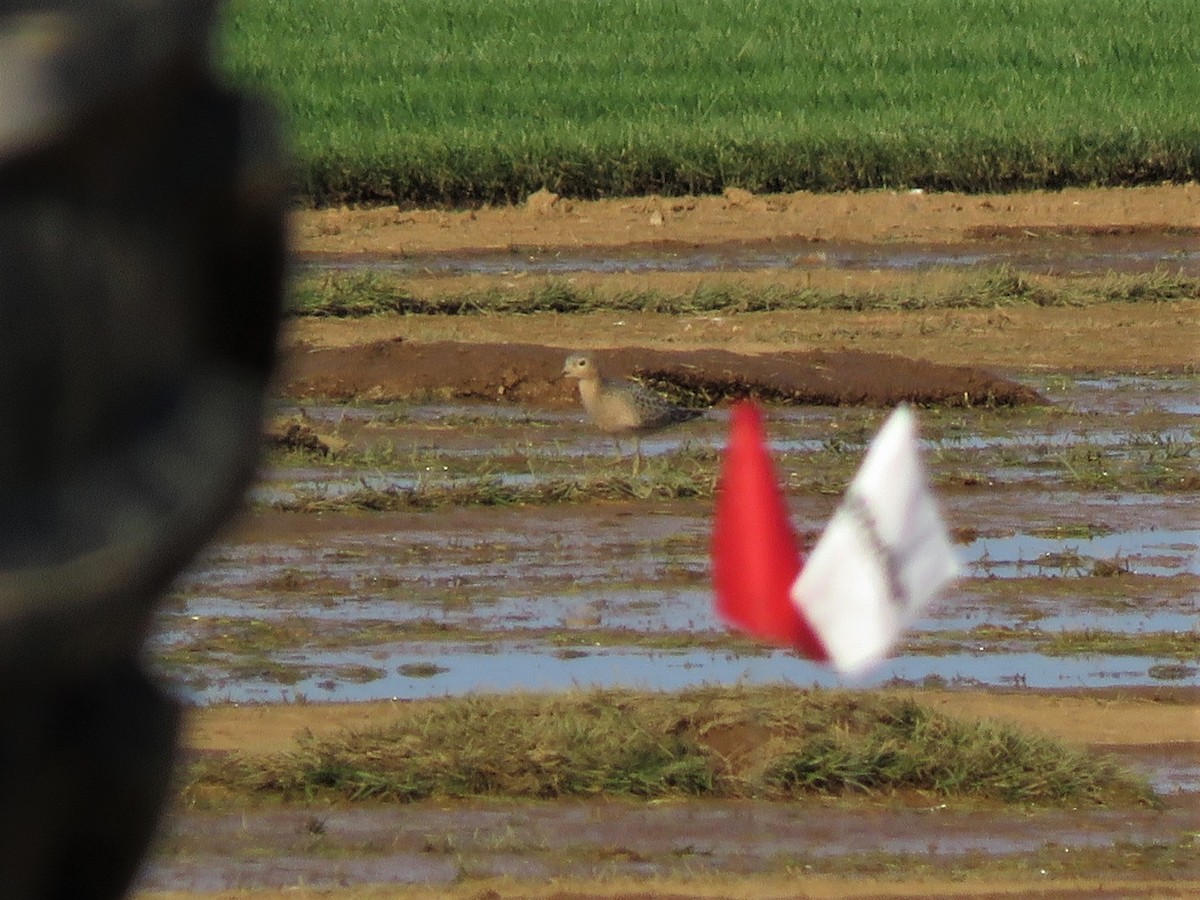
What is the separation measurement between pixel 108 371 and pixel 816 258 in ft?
51.5

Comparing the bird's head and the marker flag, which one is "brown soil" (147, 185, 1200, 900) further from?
the marker flag

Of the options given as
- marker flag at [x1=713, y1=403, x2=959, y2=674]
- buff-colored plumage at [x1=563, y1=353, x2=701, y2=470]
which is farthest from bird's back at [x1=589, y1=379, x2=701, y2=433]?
marker flag at [x1=713, y1=403, x2=959, y2=674]

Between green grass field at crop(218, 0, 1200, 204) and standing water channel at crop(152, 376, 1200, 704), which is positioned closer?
standing water channel at crop(152, 376, 1200, 704)

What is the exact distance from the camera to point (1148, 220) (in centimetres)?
1834

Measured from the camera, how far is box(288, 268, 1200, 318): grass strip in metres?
14.1

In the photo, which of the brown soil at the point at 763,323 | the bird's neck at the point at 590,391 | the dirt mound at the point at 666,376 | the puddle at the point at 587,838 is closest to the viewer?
the puddle at the point at 587,838

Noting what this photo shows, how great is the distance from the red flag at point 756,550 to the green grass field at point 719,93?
1114cm

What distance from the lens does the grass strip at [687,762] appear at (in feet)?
19.7

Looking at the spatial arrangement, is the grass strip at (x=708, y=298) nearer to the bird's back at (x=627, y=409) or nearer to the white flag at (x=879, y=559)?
the bird's back at (x=627, y=409)

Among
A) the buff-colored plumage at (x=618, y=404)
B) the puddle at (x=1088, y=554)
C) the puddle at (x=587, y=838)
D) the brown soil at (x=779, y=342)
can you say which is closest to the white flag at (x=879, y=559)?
the brown soil at (x=779, y=342)

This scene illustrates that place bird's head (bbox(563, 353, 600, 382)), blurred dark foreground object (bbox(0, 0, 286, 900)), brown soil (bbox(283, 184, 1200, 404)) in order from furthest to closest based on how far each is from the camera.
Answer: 1. brown soil (bbox(283, 184, 1200, 404))
2. bird's head (bbox(563, 353, 600, 382))
3. blurred dark foreground object (bbox(0, 0, 286, 900))

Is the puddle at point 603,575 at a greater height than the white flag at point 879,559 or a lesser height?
lesser

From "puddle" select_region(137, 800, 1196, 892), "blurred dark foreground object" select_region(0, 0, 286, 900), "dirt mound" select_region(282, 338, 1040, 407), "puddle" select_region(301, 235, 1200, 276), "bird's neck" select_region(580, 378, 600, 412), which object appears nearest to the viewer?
"blurred dark foreground object" select_region(0, 0, 286, 900)

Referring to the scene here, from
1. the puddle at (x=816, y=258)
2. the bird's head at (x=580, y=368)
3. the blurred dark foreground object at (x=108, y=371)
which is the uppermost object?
the blurred dark foreground object at (x=108, y=371)
